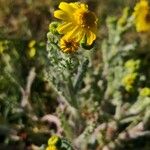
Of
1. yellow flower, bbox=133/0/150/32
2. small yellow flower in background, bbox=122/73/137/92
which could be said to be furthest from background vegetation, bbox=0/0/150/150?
yellow flower, bbox=133/0/150/32

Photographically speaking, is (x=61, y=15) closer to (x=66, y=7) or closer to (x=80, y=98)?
(x=66, y=7)

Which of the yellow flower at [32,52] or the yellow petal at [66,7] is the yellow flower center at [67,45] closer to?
the yellow petal at [66,7]

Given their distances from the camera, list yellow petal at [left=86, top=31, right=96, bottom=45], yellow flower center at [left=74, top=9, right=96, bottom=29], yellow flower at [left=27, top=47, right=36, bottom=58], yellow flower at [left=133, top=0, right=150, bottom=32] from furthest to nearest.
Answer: yellow flower at [left=27, top=47, right=36, bottom=58] < yellow flower at [left=133, top=0, right=150, bottom=32] < yellow flower center at [left=74, top=9, right=96, bottom=29] < yellow petal at [left=86, top=31, right=96, bottom=45]

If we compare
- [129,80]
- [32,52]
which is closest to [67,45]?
[129,80]

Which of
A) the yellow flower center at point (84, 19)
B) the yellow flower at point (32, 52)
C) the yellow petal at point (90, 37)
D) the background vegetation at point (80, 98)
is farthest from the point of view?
the yellow flower at point (32, 52)

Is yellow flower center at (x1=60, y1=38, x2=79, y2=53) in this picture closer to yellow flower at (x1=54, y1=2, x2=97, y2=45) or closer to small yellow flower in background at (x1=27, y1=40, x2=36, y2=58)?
yellow flower at (x1=54, y1=2, x2=97, y2=45)

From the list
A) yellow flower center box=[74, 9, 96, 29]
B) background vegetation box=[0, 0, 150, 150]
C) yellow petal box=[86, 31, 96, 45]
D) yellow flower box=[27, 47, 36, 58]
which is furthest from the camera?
yellow flower box=[27, 47, 36, 58]

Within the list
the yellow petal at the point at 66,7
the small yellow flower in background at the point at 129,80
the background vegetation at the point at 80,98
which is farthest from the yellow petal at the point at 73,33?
the small yellow flower in background at the point at 129,80
